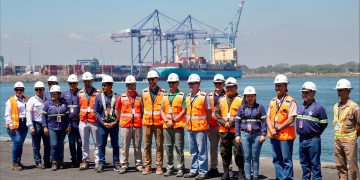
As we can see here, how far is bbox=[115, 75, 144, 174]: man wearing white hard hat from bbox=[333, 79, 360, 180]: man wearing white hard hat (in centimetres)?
367

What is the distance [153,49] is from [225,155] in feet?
380

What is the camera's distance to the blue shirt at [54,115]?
9547 mm

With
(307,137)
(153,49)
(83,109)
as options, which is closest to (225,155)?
(307,137)

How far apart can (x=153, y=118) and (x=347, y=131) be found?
3.49 meters

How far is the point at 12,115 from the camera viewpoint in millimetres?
9680

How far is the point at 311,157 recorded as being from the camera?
7.46m

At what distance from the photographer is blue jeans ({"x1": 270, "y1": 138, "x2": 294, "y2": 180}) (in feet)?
24.9

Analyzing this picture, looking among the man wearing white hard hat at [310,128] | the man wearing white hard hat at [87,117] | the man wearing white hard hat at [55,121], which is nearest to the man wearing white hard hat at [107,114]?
the man wearing white hard hat at [87,117]

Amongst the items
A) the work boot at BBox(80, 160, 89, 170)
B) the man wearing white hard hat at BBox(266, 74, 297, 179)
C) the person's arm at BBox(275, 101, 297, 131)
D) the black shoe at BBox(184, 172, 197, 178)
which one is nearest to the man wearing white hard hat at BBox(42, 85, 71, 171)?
the work boot at BBox(80, 160, 89, 170)

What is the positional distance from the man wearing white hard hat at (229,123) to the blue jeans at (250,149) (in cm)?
19

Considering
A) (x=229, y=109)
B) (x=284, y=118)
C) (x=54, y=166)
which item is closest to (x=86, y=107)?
(x=54, y=166)

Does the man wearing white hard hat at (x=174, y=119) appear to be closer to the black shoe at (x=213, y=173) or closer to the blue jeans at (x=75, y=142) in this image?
the black shoe at (x=213, y=173)

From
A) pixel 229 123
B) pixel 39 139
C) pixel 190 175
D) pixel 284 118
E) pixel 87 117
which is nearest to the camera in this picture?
pixel 284 118

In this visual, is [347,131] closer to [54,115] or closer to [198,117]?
[198,117]
